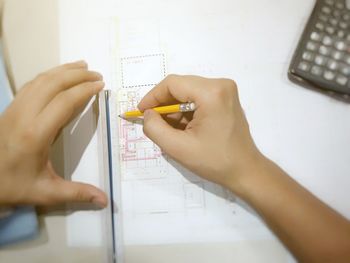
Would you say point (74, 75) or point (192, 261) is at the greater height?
point (74, 75)

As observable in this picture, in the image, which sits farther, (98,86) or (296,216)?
(98,86)

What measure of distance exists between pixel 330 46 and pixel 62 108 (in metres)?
0.38

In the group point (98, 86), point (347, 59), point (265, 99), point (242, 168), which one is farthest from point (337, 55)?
point (98, 86)

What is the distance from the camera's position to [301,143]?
0.48 meters

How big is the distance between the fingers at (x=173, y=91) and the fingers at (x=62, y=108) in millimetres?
79

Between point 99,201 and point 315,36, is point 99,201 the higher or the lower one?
the lower one

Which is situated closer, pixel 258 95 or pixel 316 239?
pixel 316 239

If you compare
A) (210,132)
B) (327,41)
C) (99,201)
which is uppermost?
(327,41)

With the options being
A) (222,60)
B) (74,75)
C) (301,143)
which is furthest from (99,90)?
(301,143)

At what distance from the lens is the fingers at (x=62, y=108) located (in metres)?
0.46

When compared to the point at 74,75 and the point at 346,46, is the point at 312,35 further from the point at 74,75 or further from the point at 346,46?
the point at 74,75

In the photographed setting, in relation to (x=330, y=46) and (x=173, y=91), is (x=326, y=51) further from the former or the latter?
(x=173, y=91)

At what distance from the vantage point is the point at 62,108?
472 mm

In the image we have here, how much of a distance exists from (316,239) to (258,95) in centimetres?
21
